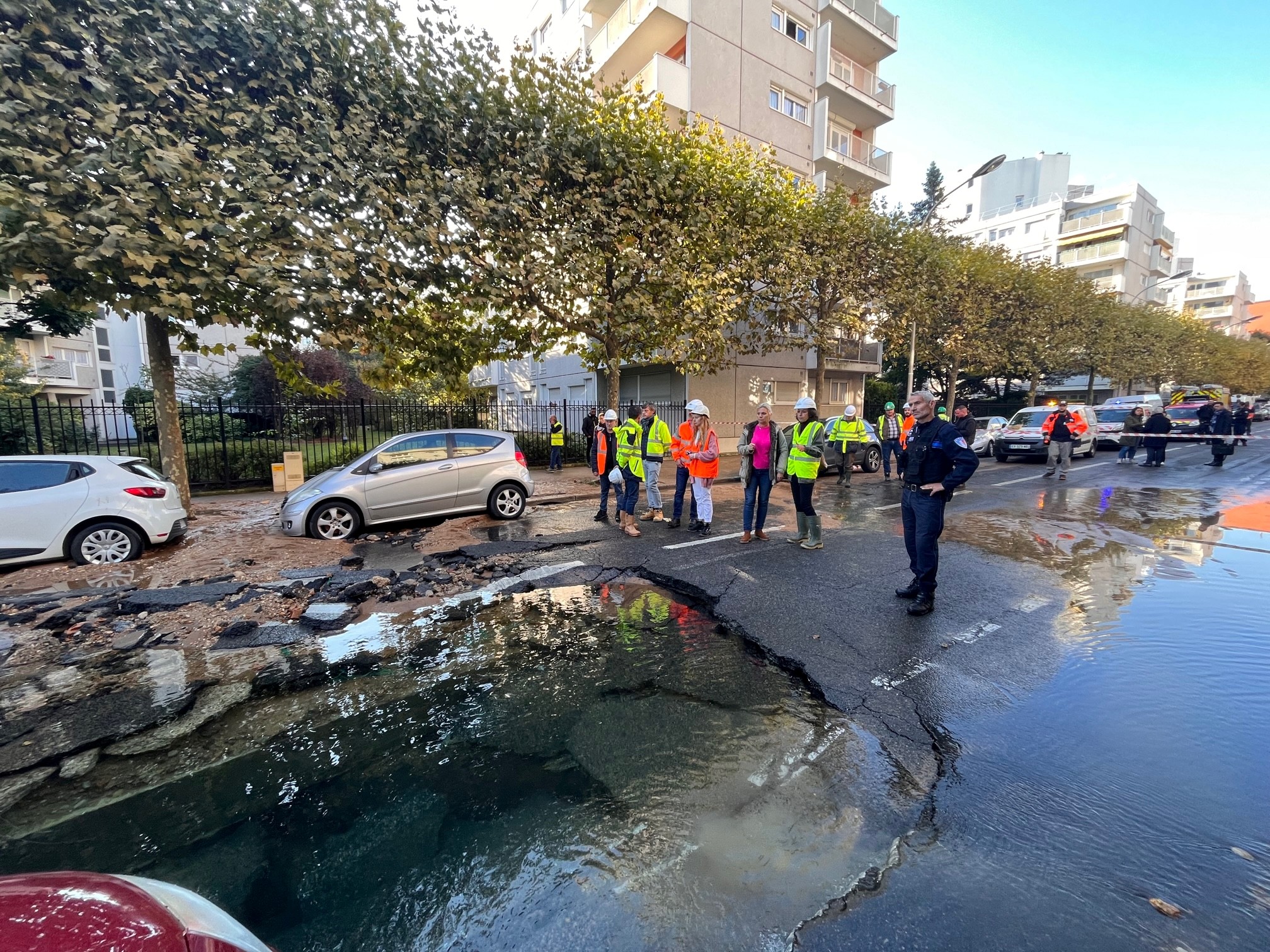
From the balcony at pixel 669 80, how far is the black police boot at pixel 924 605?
18582 millimetres

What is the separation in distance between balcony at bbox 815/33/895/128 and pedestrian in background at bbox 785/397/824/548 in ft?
77.0

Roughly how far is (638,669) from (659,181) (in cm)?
1111

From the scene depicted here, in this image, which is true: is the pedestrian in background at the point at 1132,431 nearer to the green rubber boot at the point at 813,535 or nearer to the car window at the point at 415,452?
the green rubber boot at the point at 813,535

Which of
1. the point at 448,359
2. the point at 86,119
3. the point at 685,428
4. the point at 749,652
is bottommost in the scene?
the point at 749,652

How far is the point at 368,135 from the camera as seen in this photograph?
26.8ft

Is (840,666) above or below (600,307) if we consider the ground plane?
below

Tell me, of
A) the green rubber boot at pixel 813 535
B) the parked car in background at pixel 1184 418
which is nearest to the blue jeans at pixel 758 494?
the green rubber boot at pixel 813 535

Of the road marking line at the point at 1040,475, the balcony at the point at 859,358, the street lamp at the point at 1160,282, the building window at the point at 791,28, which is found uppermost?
the building window at the point at 791,28

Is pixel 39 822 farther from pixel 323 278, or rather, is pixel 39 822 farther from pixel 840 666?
pixel 323 278

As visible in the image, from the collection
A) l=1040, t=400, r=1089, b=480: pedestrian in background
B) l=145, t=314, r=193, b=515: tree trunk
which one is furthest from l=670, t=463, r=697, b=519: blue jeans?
l=1040, t=400, r=1089, b=480: pedestrian in background

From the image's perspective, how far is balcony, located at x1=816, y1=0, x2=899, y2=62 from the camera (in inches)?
920

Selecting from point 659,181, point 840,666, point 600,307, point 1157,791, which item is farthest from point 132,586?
point 659,181

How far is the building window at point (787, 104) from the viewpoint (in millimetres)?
22344

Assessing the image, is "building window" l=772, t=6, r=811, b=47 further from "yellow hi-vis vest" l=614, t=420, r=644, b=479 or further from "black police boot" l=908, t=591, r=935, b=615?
"black police boot" l=908, t=591, r=935, b=615
